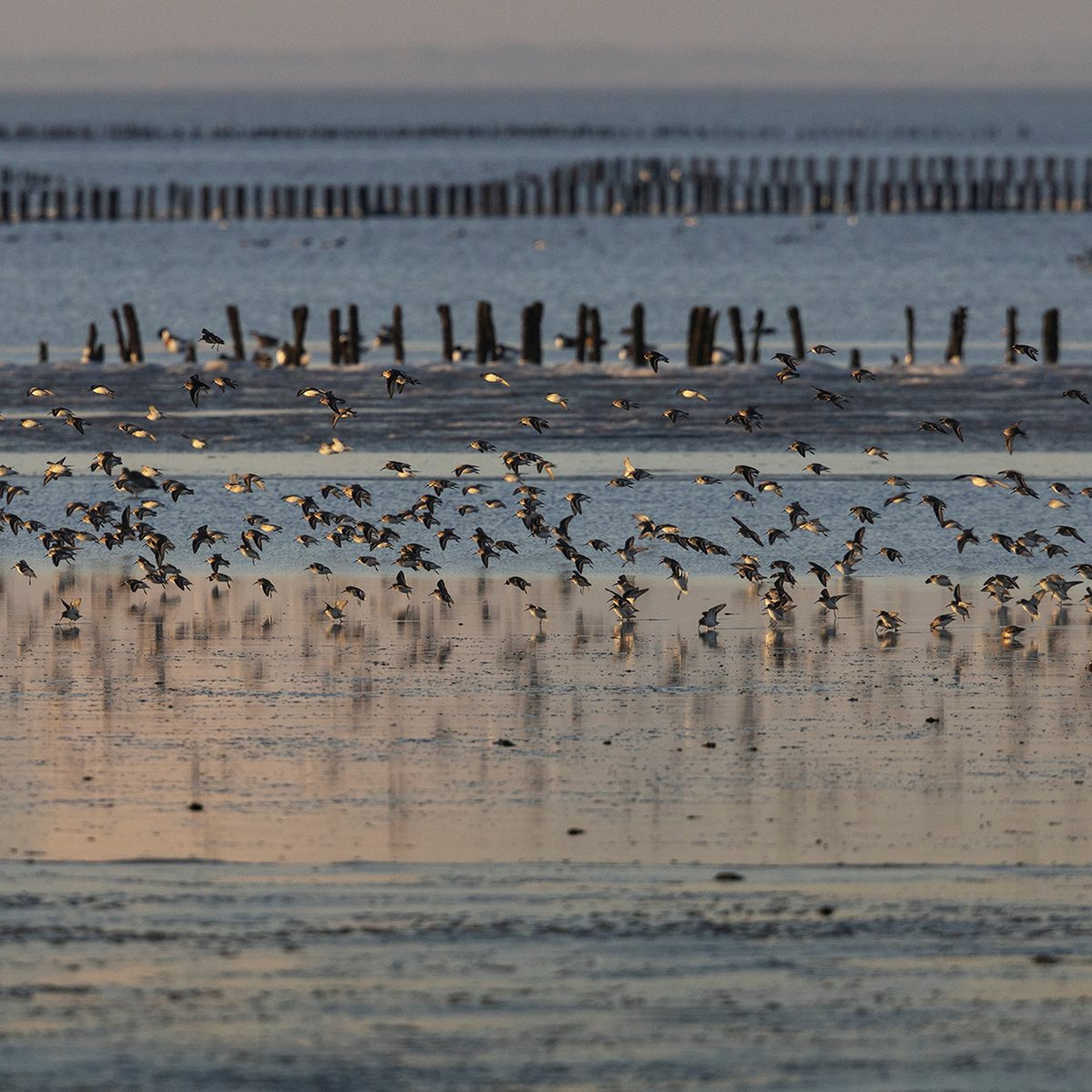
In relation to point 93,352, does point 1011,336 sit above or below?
above

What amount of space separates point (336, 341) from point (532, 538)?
22242 millimetres

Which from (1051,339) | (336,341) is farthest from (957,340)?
(336,341)

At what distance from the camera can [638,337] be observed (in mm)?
40562

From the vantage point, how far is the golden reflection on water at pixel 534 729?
10383mm

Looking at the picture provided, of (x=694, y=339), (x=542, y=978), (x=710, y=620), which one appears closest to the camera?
(x=542, y=978)

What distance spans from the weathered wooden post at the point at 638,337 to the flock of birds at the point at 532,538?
16731mm

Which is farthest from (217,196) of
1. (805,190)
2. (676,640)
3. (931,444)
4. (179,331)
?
(676,640)

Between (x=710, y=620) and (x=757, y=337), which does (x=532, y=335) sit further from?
(x=710, y=620)

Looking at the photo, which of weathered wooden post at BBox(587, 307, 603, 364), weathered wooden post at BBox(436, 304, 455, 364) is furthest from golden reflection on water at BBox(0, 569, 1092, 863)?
weathered wooden post at BBox(587, 307, 603, 364)

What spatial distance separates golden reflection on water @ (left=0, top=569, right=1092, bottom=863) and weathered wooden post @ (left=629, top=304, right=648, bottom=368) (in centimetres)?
2163

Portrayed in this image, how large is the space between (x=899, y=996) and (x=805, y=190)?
17522 cm

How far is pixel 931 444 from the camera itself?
94.8 feet

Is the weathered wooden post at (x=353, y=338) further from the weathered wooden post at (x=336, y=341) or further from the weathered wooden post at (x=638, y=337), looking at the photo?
the weathered wooden post at (x=638, y=337)

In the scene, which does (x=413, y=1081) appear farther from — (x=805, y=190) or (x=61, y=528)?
(x=805, y=190)
